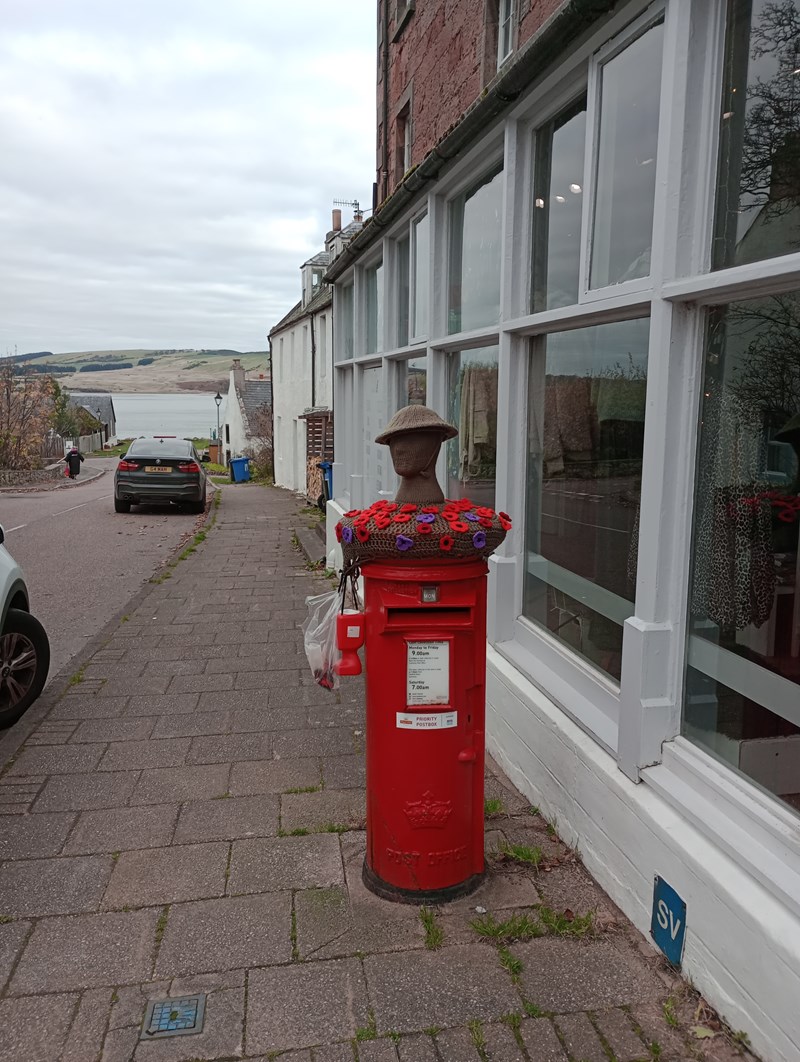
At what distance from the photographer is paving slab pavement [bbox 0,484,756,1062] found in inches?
96.0

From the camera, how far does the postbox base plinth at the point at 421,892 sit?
311 cm

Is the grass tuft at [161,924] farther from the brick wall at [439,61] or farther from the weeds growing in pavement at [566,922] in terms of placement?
the brick wall at [439,61]

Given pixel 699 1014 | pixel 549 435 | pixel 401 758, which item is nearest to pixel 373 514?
pixel 401 758

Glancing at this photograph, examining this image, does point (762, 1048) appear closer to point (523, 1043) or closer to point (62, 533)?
point (523, 1043)

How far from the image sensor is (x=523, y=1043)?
2398 millimetres

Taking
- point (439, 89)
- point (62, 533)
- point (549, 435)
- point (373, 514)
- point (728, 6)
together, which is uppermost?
point (439, 89)

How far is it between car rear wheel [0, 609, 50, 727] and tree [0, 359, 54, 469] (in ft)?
92.6

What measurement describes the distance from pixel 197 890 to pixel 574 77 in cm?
382

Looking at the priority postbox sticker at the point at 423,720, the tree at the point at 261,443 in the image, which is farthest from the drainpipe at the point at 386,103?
the tree at the point at 261,443

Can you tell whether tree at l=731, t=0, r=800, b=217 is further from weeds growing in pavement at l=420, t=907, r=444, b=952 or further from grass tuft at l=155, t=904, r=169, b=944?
grass tuft at l=155, t=904, r=169, b=944

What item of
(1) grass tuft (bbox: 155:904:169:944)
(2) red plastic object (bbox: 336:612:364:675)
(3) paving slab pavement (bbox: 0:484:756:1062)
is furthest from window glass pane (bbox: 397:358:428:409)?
(1) grass tuft (bbox: 155:904:169:944)

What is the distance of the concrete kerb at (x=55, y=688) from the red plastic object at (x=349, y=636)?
8.04 ft

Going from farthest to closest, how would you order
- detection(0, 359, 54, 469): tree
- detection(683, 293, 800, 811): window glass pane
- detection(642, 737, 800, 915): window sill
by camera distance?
detection(0, 359, 54, 469): tree < detection(683, 293, 800, 811): window glass pane < detection(642, 737, 800, 915): window sill

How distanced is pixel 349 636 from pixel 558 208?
2.35m
